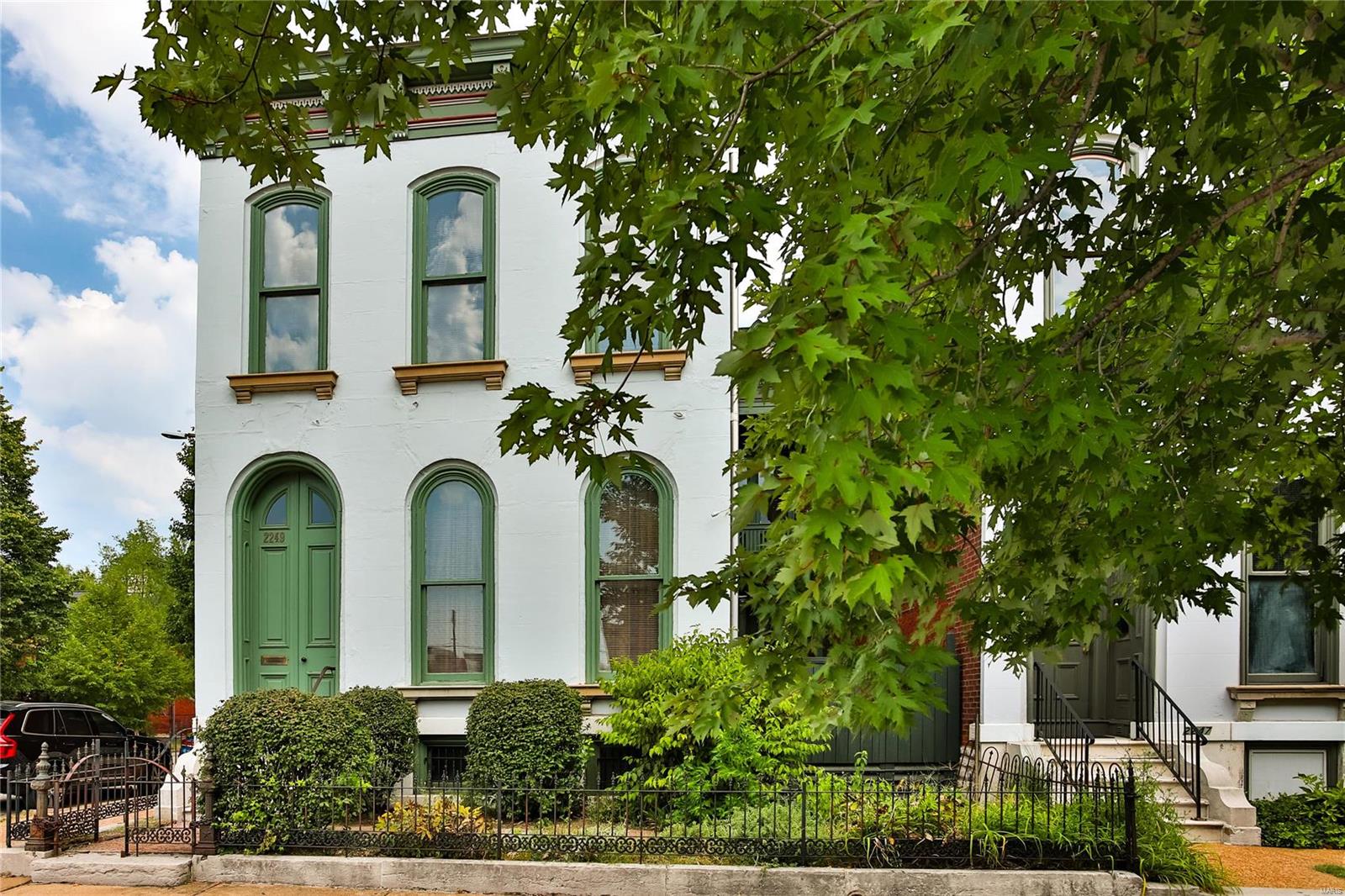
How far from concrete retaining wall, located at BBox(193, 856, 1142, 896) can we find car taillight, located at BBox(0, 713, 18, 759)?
23.3 feet

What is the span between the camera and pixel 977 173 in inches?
144

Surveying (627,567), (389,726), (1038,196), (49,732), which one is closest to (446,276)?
(627,567)

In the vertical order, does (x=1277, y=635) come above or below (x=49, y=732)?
above

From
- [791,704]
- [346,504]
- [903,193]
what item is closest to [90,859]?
[346,504]

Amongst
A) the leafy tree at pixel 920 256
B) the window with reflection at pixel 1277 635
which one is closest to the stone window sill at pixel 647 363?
the leafy tree at pixel 920 256

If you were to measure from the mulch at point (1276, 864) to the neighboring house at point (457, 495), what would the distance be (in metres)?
1.16

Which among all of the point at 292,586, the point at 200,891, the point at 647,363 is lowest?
the point at 200,891

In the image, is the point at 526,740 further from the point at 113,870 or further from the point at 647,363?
the point at 647,363

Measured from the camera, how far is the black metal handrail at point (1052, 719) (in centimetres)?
1058

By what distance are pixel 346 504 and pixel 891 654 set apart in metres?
9.17

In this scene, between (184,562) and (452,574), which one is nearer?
(452,574)

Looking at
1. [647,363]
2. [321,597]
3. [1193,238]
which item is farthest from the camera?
[321,597]

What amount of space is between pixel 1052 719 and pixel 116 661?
88.3ft

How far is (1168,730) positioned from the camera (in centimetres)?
1079
